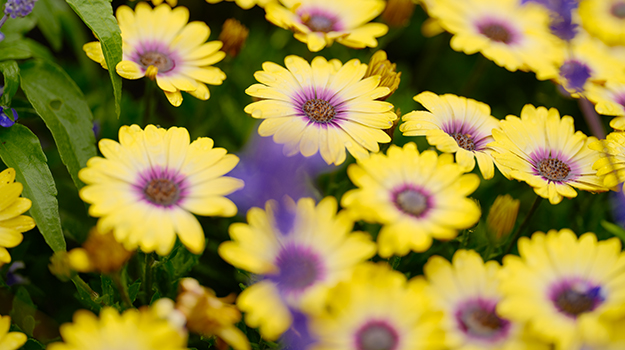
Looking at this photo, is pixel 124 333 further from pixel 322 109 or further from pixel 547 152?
pixel 547 152

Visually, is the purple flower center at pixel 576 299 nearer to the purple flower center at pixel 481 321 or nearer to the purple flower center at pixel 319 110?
the purple flower center at pixel 481 321

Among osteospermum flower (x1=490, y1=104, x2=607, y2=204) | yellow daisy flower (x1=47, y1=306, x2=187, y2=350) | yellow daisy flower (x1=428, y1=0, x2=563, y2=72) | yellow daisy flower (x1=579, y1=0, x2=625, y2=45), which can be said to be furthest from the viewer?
yellow daisy flower (x1=579, y1=0, x2=625, y2=45)

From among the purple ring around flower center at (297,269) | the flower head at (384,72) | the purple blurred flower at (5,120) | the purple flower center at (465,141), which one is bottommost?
the purple ring around flower center at (297,269)

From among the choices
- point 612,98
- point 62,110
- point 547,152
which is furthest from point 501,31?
point 62,110

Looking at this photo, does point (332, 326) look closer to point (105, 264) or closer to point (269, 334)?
point (269, 334)

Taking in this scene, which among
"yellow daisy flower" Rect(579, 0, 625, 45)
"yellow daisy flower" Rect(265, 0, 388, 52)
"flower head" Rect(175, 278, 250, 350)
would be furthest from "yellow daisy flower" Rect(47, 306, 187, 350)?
"yellow daisy flower" Rect(579, 0, 625, 45)

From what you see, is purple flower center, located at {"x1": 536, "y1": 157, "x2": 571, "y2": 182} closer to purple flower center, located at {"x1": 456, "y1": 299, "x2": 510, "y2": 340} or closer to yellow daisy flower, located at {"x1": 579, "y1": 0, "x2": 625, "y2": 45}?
purple flower center, located at {"x1": 456, "y1": 299, "x2": 510, "y2": 340}

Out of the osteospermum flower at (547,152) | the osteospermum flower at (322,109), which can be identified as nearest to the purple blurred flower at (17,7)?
the osteospermum flower at (322,109)
